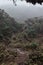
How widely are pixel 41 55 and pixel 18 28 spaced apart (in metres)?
9.11

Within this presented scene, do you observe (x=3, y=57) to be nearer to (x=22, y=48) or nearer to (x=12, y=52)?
(x=12, y=52)

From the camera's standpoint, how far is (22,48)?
459 inches

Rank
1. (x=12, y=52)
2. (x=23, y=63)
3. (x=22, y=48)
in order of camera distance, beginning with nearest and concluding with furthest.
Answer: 1. (x=23, y=63)
2. (x=12, y=52)
3. (x=22, y=48)

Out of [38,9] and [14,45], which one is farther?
[38,9]

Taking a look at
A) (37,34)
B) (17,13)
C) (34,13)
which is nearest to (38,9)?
(34,13)

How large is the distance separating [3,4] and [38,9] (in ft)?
15.1

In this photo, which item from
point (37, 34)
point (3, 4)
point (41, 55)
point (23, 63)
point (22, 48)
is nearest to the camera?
point (23, 63)

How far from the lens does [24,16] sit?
23.8 meters

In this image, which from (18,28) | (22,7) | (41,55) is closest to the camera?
(41,55)

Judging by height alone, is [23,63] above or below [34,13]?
above

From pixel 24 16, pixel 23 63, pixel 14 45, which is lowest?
pixel 24 16

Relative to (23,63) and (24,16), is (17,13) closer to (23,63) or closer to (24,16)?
(24,16)

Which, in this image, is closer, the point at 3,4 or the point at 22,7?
the point at 3,4

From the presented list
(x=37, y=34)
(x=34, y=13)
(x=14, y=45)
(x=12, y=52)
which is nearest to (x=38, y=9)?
(x=34, y=13)
